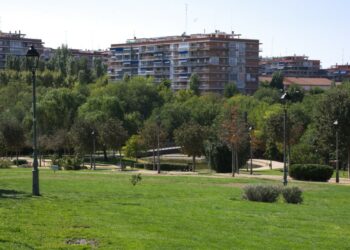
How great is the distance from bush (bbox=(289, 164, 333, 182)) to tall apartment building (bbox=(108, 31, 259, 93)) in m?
104

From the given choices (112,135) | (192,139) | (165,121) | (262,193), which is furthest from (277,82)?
(262,193)

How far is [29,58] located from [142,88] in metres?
79.6

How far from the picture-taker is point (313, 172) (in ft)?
128

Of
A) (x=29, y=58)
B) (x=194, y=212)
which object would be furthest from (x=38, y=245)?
(x=29, y=58)

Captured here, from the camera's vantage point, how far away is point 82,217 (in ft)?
49.2

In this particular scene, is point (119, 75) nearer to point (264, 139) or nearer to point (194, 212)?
point (264, 139)

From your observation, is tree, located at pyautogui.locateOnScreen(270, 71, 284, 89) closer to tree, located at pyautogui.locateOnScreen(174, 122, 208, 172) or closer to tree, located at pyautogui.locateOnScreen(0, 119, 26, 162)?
tree, located at pyautogui.locateOnScreen(0, 119, 26, 162)

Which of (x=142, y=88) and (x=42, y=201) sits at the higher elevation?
(x=142, y=88)

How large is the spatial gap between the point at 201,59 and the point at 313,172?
106190 millimetres

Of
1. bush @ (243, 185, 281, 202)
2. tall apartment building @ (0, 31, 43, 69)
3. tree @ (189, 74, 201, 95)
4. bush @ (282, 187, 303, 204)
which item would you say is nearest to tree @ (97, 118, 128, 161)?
bush @ (243, 185, 281, 202)

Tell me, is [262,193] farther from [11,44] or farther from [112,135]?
[11,44]

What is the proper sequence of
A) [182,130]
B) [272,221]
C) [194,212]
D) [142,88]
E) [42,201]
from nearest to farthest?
[272,221]
[194,212]
[42,201]
[182,130]
[142,88]

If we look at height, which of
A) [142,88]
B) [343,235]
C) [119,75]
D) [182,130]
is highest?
[119,75]

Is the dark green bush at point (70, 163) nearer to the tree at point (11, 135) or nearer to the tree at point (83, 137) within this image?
the tree at point (83, 137)
